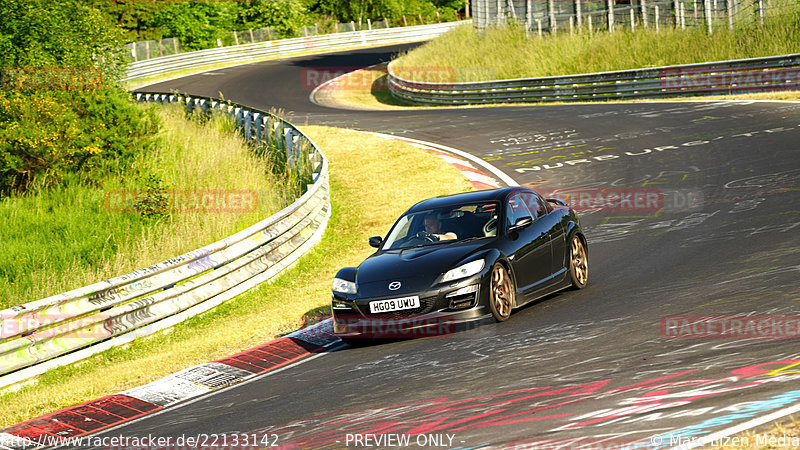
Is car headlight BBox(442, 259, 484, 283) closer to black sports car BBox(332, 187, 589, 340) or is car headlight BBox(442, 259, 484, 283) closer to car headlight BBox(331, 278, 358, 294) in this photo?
black sports car BBox(332, 187, 589, 340)

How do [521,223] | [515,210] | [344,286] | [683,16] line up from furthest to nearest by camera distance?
[683,16] → [515,210] → [521,223] → [344,286]

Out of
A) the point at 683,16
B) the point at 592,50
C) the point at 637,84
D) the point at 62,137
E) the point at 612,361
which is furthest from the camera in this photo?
the point at 592,50

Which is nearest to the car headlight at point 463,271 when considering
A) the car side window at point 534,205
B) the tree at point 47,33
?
the car side window at point 534,205

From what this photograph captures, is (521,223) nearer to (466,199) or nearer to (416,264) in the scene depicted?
(466,199)

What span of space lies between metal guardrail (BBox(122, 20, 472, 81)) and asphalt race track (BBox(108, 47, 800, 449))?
4263 cm

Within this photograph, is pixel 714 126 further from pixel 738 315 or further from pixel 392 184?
pixel 738 315

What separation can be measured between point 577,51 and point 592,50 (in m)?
0.61

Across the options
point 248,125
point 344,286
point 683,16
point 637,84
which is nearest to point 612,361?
point 344,286

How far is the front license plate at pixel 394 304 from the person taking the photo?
364 inches

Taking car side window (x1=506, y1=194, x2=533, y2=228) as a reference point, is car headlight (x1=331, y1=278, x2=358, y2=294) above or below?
below

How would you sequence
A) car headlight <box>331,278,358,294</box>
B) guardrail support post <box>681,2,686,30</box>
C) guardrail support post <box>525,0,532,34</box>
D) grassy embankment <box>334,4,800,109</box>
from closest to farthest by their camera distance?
car headlight <box>331,278,358,294</box>, grassy embankment <box>334,4,800,109</box>, guardrail support post <box>681,2,686,30</box>, guardrail support post <box>525,0,532,34</box>

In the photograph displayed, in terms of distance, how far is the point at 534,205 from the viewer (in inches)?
439

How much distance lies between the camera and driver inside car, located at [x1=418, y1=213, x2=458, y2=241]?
34.1ft

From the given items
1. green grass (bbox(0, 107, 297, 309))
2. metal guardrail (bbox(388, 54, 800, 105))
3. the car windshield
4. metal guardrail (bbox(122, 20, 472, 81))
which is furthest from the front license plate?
metal guardrail (bbox(122, 20, 472, 81))
